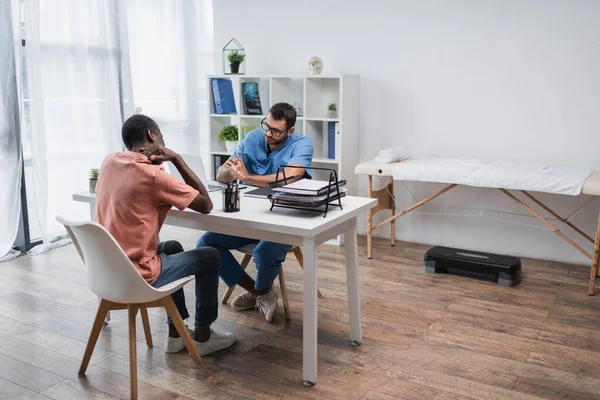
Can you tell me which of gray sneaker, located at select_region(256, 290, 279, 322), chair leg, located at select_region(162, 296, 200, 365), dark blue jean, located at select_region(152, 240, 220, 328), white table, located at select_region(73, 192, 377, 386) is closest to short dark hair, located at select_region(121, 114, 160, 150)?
white table, located at select_region(73, 192, 377, 386)

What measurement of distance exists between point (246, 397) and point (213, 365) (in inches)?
13.1

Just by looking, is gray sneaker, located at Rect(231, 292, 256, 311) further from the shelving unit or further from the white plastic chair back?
the shelving unit

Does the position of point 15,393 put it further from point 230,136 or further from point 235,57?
point 235,57

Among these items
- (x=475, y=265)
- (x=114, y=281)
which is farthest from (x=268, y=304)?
(x=475, y=265)

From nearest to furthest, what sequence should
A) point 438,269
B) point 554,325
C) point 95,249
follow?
point 95,249, point 554,325, point 438,269

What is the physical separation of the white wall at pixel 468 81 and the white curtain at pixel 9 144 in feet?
6.67

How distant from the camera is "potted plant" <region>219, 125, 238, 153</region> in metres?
5.09

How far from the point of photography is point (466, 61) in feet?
14.3

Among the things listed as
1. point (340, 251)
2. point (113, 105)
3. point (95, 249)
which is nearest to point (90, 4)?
point (113, 105)

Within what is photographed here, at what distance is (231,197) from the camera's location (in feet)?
8.44

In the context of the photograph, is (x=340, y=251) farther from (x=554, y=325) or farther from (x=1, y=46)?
(x=1, y=46)

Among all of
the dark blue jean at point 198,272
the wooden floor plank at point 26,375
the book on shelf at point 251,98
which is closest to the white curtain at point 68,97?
the book on shelf at point 251,98

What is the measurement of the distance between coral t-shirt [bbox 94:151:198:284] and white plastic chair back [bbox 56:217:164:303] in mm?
93

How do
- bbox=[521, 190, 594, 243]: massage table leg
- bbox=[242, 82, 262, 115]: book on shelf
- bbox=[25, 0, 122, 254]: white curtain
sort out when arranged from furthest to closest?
bbox=[242, 82, 262, 115]: book on shelf, bbox=[25, 0, 122, 254]: white curtain, bbox=[521, 190, 594, 243]: massage table leg
